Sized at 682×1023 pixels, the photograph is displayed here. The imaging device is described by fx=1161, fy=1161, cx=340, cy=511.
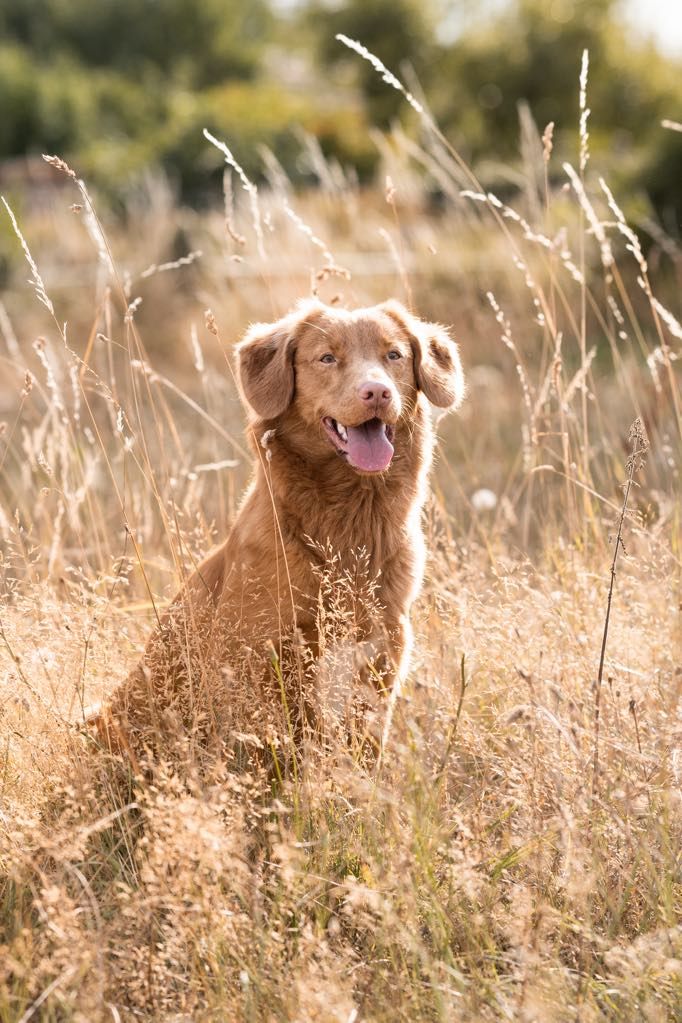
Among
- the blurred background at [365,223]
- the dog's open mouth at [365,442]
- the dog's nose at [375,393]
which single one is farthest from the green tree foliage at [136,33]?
the dog's nose at [375,393]

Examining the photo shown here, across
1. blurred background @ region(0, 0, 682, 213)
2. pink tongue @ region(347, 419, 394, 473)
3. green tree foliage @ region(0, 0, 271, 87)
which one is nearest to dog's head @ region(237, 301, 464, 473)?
pink tongue @ region(347, 419, 394, 473)

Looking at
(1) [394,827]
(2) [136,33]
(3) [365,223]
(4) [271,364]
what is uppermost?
(2) [136,33]

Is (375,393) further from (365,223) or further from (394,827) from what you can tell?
(365,223)

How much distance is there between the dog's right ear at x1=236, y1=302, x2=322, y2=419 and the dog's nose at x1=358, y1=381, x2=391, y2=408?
35cm

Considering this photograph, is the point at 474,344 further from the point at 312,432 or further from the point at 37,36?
the point at 37,36

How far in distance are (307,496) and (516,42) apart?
60.0 feet

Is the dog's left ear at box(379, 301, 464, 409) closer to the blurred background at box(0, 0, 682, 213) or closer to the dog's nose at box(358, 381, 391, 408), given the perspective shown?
the dog's nose at box(358, 381, 391, 408)

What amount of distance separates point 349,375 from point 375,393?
0.74ft

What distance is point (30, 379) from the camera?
2.85 metres

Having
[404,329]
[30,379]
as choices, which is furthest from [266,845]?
[404,329]

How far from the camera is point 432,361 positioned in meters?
3.57

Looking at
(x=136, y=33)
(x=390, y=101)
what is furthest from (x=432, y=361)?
(x=136, y=33)

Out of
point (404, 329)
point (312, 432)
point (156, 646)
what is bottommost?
point (156, 646)

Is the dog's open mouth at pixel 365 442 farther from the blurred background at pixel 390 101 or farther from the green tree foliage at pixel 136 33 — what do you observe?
the green tree foliage at pixel 136 33
